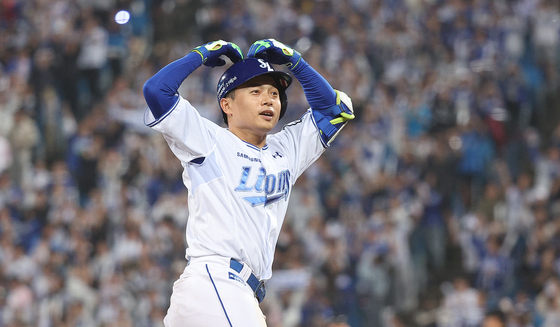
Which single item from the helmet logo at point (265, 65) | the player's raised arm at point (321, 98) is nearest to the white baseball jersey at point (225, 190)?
the helmet logo at point (265, 65)

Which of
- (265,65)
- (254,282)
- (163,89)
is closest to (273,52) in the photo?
(265,65)

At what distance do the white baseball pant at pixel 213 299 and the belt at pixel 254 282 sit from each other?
0.02 metres

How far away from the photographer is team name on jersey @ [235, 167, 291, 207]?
396 cm

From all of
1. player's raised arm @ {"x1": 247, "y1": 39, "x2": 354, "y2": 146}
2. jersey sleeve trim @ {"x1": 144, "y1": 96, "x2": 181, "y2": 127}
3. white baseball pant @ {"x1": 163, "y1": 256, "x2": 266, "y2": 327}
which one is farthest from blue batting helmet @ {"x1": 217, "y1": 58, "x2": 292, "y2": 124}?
white baseball pant @ {"x1": 163, "y1": 256, "x2": 266, "y2": 327}

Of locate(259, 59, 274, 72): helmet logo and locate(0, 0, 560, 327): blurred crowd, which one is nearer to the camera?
locate(259, 59, 274, 72): helmet logo

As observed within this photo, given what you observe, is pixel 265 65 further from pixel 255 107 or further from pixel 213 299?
pixel 213 299

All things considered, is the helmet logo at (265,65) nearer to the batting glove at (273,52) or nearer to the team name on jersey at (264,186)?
the batting glove at (273,52)

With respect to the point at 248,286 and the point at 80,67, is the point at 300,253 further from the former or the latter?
the point at 248,286

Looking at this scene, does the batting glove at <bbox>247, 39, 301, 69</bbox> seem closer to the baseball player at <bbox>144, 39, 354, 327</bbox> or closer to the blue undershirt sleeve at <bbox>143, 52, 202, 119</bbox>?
the baseball player at <bbox>144, 39, 354, 327</bbox>

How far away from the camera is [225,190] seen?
3.90m

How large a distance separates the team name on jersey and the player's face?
0.87ft

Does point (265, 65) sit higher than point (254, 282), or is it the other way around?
point (265, 65)

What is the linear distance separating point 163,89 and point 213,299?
3.64ft

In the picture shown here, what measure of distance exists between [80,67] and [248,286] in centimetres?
1066
